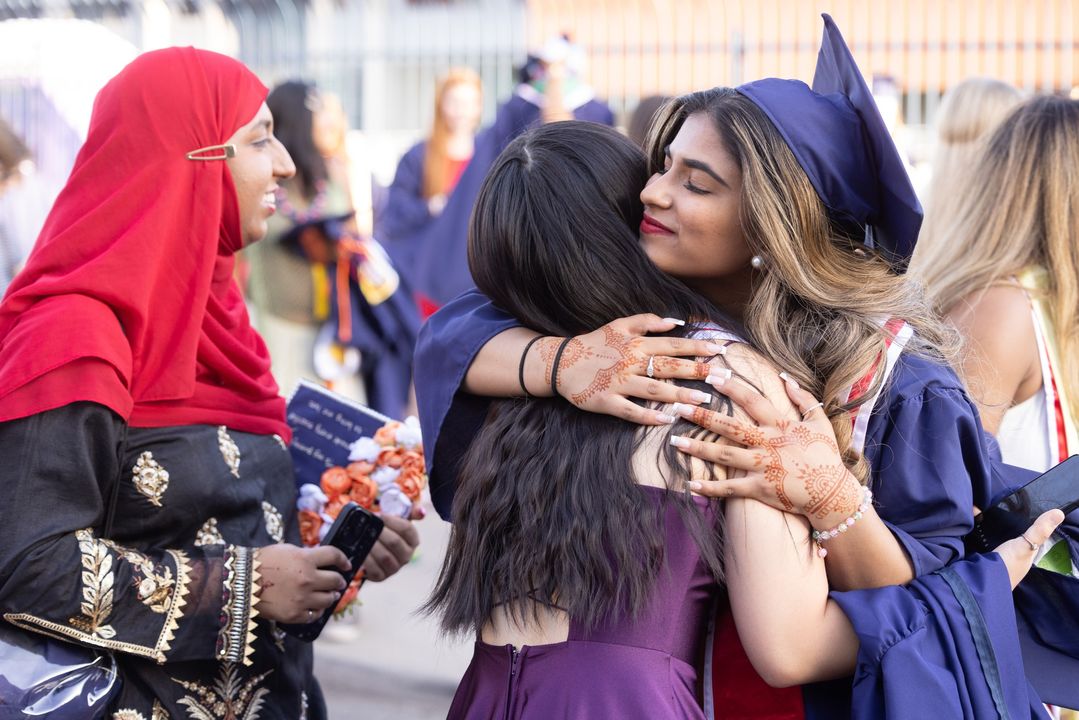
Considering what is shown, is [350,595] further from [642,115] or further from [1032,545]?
[642,115]

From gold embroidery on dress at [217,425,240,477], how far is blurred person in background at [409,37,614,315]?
3.78m

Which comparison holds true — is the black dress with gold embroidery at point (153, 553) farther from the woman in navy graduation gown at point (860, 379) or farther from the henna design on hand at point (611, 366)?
the henna design on hand at point (611, 366)

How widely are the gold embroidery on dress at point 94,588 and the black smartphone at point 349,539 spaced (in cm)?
46

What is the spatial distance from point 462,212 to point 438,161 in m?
1.40

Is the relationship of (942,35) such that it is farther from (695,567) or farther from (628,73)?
(695,567)

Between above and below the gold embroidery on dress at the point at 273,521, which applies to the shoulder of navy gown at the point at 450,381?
above

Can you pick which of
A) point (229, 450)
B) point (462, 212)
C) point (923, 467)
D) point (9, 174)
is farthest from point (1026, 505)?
point (9, 174)

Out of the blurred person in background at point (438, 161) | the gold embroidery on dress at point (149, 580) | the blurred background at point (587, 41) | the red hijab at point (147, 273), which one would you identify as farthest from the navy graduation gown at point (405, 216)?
the gold embroidery on dress at point (149, 580)

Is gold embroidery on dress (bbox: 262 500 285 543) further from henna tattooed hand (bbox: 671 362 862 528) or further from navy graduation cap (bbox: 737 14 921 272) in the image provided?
navy graduation cap (bbox: 737 14 921 272)

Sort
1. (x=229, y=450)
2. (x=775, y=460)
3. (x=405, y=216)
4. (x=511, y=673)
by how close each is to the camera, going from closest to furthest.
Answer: (x=775, y=460) < (x=511, y=673) < (x=229, y=450) < (x=405, y=216)

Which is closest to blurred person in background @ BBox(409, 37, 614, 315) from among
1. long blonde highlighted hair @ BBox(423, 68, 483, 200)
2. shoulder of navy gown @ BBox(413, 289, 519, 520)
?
long blonde highlighted hair @ BBox(423, 68, 483, 200)

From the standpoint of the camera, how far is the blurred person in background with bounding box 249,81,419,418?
5.97m

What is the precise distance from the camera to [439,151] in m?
7.92

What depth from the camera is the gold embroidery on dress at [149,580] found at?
2441 millimetres
